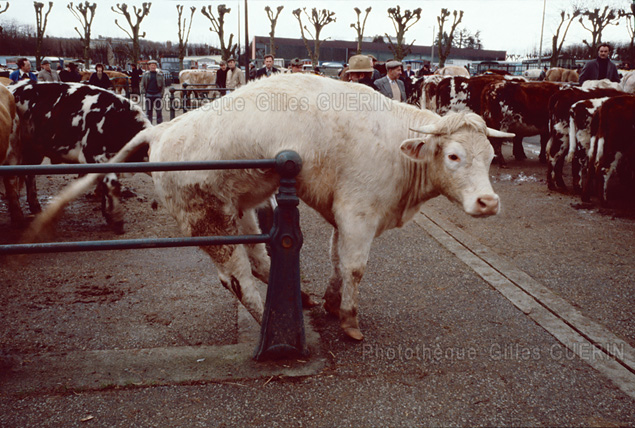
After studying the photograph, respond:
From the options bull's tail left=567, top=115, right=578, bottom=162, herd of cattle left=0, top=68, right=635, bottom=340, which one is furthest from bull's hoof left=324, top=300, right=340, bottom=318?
bull's tail left=567, top=115, right=578, bottom=162

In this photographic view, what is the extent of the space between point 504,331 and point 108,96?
5653mm

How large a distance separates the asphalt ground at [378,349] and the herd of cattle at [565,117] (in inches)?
97.8

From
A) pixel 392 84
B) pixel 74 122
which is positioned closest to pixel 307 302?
pixel 74 122

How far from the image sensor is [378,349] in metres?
3.46

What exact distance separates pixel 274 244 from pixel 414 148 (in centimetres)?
110

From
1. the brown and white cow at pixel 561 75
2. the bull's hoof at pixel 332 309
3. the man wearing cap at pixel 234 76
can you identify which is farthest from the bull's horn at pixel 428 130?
the brown and white cow at pixel 561 75

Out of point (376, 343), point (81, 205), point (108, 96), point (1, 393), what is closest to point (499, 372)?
point (376, 343)

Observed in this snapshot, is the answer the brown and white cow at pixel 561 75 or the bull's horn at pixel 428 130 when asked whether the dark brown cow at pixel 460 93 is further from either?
the brown and white cow at pixel 561 75

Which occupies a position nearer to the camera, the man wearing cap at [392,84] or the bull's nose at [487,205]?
the bull's nose at [487,205]

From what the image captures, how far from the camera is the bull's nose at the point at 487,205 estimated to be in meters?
3.20

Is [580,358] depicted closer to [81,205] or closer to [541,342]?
[541,342]

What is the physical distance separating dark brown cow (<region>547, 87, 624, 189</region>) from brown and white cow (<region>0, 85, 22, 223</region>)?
25.9 ft

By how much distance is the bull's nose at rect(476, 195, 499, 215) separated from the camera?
3201 mm

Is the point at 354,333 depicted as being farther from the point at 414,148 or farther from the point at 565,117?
the point at 565,117
